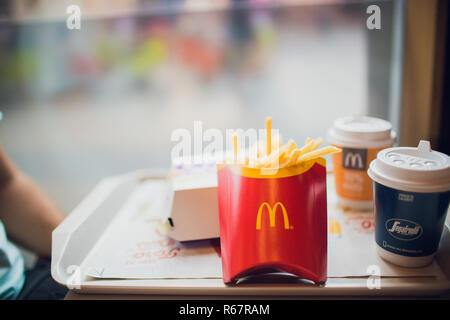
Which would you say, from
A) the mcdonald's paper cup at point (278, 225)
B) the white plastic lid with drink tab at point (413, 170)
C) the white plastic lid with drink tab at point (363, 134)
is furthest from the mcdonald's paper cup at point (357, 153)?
the mcdonald's paper cup at point (278, 225)

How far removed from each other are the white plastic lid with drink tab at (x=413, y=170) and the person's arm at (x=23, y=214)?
845 mm

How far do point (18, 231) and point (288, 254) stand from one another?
799 mm

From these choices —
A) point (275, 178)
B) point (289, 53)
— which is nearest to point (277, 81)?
→ point (289, 53)

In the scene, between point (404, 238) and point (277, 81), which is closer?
point (404, 238)

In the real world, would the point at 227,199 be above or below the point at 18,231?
above

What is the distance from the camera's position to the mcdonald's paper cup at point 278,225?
24.3 inches

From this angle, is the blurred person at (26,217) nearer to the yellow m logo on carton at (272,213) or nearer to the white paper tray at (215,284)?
the white paper tray at (215,284)

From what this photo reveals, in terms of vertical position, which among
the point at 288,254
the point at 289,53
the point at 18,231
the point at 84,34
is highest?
the point at 84,34

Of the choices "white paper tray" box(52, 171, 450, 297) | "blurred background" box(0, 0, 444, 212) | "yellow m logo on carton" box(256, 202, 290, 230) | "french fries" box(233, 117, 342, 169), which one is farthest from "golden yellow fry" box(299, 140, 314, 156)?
"blurred background" box(0, 0, 444, 212)

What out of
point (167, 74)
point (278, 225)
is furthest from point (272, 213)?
point (167, 74)

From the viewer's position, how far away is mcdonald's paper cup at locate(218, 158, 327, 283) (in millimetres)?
618

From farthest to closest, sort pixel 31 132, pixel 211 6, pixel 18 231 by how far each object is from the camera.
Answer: pixel 31 132, pixel 211 6, pixel 18 231
